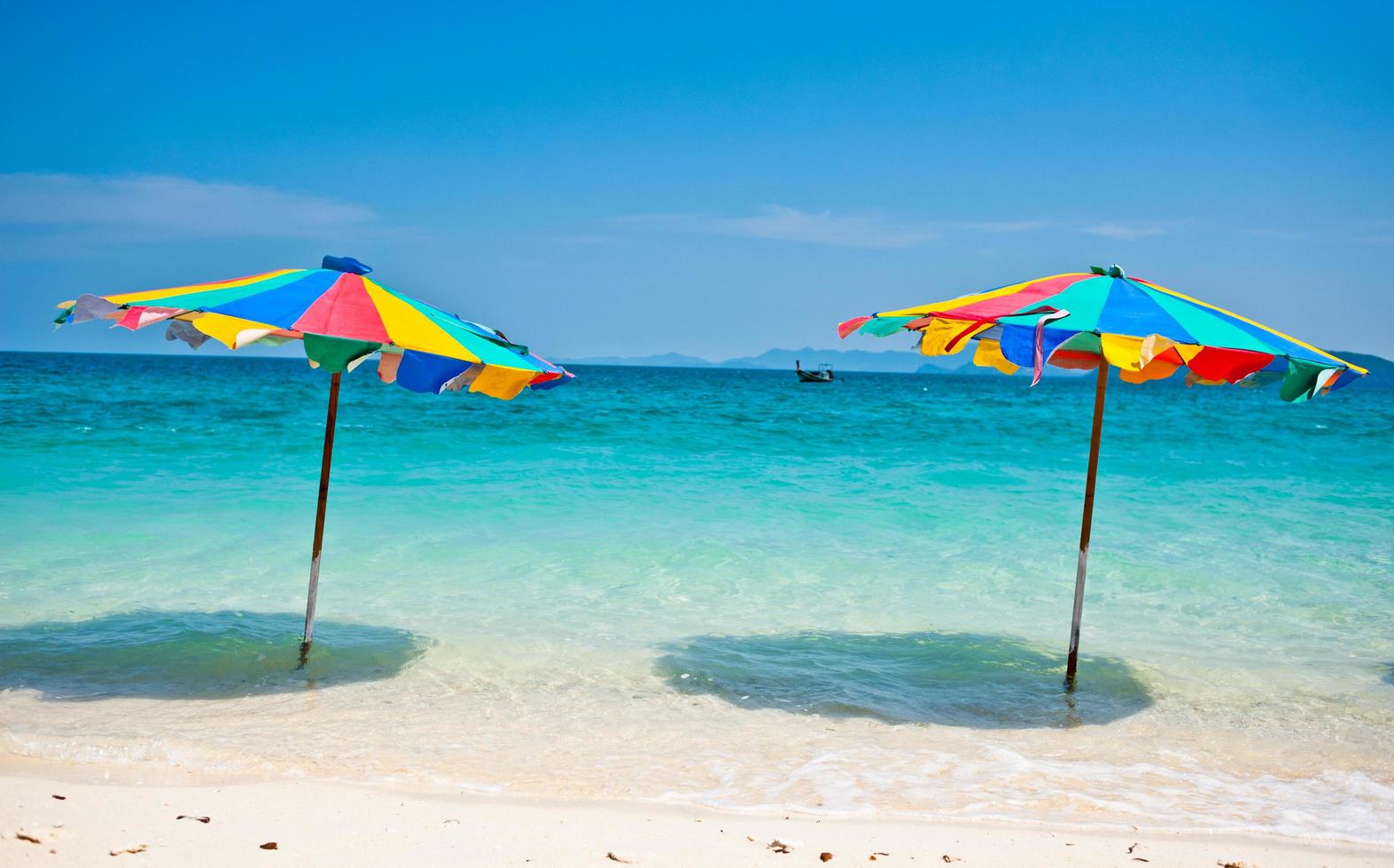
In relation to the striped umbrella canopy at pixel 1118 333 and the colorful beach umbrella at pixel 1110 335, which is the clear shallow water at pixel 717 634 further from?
the striped umbrella canopy at pixel 1118 333

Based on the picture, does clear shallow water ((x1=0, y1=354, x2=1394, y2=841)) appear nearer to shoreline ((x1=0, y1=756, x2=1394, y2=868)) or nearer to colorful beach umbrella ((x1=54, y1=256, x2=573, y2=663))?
shoreline ((x1=0, y1=756, x2=1394, y2=868))

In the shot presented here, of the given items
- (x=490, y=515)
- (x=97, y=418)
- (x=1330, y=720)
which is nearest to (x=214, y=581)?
(x=490, y=515)

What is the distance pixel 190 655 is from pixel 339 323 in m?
2.52

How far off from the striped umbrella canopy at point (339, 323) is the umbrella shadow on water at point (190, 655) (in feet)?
6.08

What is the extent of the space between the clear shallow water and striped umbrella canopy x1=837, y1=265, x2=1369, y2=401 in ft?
6.32

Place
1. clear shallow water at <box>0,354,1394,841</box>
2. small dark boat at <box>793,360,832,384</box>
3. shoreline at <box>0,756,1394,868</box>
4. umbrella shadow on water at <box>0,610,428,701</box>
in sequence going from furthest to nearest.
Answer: small dark boat at <box>793,360,832,384</box> → umbrella shadow on water at <box>0,610,428,701</box> → clear shallow water at <box>0,354,1394,841</box> → shoreline at <box>0,756,1394,868</box>

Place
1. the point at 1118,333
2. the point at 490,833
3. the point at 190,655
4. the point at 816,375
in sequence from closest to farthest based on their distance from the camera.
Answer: the point at 490,833, the point at 1118,333, the point at 190,655, the point at 816,375

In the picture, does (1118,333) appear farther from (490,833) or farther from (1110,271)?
(490,833)

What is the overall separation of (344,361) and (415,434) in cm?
1558

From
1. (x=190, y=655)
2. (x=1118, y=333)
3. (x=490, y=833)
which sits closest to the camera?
(x=490, y=833)

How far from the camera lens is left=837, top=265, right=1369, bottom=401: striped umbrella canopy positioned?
183 inches

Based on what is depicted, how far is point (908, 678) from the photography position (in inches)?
232

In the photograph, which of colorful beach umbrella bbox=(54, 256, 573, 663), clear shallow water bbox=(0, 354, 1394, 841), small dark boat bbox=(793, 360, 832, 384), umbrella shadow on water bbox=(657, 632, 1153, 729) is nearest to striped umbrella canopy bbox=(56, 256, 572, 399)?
colorful beach umbrella bbox=(54, 256, 573, 663)

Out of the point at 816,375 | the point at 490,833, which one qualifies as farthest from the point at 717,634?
the point at 816,375
